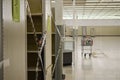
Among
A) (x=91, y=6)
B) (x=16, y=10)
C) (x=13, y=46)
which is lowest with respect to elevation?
(x=13, y=46)

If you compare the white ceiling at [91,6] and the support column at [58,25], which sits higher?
the white ceiling at [91,6]

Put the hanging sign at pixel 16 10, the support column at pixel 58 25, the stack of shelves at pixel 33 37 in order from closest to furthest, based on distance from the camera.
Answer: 1. the hanging sign at pixel 16 10
2. the stack of shelves at pixel 33 37
3. the support column at pixel 58 25

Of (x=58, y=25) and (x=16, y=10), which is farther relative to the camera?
(x=58, y=25)

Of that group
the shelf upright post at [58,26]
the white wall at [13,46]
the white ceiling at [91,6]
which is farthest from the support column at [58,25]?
the white wall at [13,46]

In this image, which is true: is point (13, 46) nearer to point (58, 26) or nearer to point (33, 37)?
point (33, 37)

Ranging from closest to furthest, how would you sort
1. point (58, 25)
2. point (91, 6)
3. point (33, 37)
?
point (33, 37)
point (58, 25)
point (91, 6)

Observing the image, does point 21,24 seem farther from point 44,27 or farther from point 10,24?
point 44,27

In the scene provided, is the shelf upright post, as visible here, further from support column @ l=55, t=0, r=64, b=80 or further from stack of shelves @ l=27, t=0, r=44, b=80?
stack of shelves @ l=27, t=0, r=44, b=80

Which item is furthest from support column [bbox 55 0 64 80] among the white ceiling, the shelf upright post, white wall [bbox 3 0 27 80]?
white wall [bbox 3 0 27 80]

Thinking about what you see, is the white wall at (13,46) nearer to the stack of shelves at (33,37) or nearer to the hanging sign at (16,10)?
the hanging sign at (16,10)

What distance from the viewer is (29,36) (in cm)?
401

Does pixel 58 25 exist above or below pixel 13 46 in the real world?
above

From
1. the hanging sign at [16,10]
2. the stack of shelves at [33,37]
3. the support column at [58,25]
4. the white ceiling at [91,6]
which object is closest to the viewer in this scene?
the hanging sign at [16,10]

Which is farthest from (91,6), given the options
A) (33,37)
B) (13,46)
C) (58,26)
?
(13,46)
